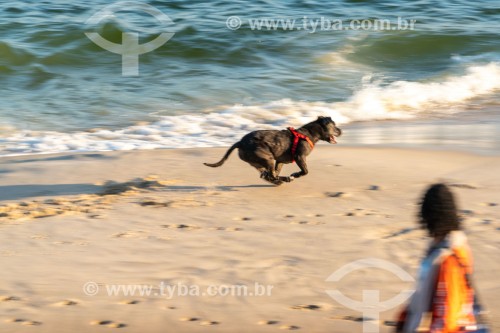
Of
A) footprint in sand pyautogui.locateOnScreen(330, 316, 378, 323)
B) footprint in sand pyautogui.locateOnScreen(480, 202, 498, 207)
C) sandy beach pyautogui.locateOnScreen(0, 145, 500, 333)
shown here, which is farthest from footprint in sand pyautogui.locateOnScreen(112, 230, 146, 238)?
footprint in sand pyautogui.locateOnScreen(480, 202, 498, 207)

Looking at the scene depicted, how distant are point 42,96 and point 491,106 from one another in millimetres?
7232

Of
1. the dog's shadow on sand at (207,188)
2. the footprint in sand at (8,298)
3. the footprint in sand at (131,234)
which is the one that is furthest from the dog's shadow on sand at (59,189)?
the footprint in sand at (8,298)

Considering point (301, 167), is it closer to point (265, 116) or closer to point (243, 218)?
point (243, 218)

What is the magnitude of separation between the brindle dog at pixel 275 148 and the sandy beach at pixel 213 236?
0.18 metres

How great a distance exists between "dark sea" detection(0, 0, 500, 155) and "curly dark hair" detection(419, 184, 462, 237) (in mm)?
6245

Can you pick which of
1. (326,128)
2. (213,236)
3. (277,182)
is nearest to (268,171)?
(277,182)

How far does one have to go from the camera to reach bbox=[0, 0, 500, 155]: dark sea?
38.0 ft

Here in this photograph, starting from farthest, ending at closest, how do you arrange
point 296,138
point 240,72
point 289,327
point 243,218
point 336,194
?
1. point 240,72
2. point 296,138
3. point 336,194
4. point 243,218
5. point 289,327

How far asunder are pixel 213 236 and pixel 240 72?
373 inches

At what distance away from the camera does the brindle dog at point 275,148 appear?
26.5ft

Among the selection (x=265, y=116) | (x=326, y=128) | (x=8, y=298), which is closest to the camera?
(x=8, y=298)

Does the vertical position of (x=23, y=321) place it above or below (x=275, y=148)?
below

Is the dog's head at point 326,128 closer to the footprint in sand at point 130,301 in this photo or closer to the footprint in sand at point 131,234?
the footprint in sand at point 131,234

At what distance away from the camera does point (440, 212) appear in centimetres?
364
